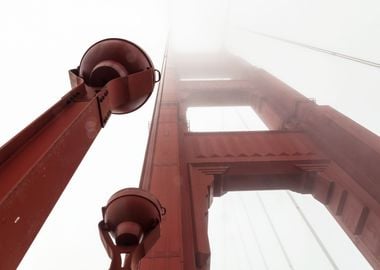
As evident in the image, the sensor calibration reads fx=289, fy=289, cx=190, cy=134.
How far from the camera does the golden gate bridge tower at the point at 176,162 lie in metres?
1.26

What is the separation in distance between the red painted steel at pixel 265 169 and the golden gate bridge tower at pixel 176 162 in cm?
3

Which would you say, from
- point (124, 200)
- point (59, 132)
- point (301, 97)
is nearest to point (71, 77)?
point (59, 132)

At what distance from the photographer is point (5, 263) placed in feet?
2.96

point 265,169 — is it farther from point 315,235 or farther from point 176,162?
point 315,235

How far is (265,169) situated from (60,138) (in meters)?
7.68

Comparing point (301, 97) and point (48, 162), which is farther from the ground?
point (48, 162)

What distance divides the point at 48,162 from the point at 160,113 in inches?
331

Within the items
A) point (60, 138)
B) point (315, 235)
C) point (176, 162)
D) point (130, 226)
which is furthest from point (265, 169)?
point (60, 138)

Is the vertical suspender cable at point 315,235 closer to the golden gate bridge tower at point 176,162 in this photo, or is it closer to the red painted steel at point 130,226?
the golden gate bridge tower at point 176,162

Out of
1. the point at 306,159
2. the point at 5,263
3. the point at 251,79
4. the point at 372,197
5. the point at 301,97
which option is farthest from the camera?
the point at 251,79

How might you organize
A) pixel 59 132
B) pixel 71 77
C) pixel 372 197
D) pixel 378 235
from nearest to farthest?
pixel 59 132 → pixel 71 77 → pixel 378 235 → pixel 372 197

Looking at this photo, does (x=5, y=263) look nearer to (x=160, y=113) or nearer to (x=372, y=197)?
(x=372, y=197)

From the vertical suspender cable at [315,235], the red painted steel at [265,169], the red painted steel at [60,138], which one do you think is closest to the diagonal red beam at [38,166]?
the red painted steel at [60,138]

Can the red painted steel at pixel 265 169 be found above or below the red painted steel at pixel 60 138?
below
